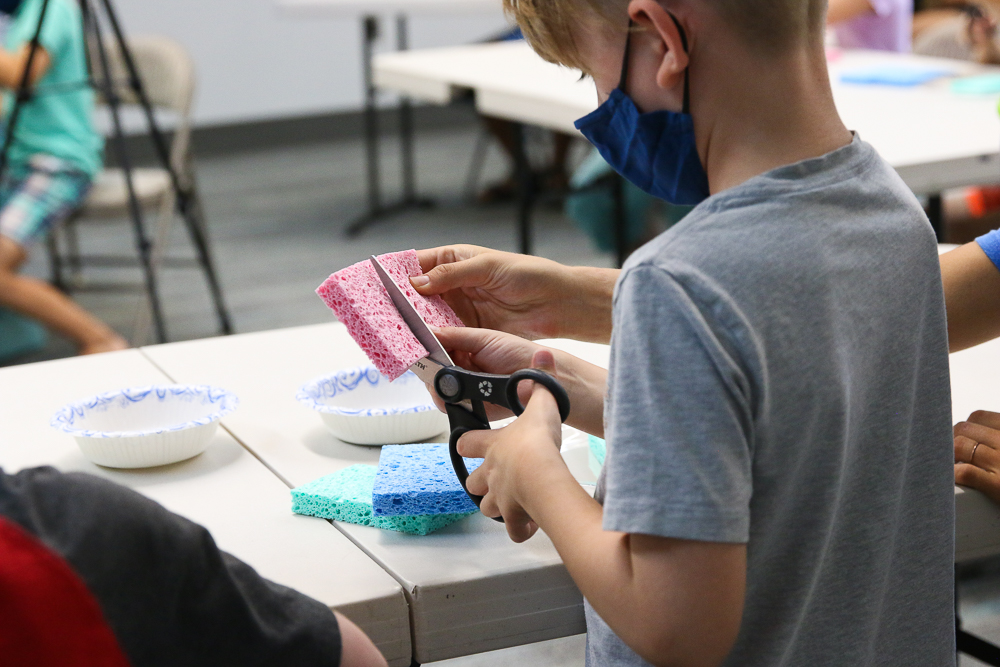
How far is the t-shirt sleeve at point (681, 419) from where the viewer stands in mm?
550

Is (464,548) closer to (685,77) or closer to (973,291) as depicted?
(685,77)

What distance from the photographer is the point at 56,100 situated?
2.86m

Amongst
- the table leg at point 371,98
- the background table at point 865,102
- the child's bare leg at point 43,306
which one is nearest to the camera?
the background table at point 865,102

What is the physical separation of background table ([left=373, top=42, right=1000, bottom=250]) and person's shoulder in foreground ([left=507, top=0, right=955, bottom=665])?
83 cm

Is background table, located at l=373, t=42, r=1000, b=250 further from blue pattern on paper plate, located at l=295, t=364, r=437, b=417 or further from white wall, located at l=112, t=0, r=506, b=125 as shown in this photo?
white wall, located at l=112, t=0, r=506, b=125

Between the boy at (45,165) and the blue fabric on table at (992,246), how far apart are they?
236cm

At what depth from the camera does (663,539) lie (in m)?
0.57

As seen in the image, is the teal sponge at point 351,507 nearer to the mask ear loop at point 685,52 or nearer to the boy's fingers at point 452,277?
the boy's fingers at point 452,277

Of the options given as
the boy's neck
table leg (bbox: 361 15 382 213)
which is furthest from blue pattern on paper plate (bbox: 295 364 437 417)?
table leg (bbox: 361 15 382 213)

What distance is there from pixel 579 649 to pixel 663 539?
1.35 meters

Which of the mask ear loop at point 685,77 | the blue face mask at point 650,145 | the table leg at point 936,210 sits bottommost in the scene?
the table leg at point 936,210

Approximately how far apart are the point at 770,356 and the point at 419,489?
0.35 meters

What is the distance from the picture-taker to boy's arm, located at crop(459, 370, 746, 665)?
0.57m

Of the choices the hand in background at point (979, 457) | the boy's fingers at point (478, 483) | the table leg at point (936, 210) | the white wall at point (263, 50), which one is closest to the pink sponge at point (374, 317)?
the boy's fingers at point (478, 483)
